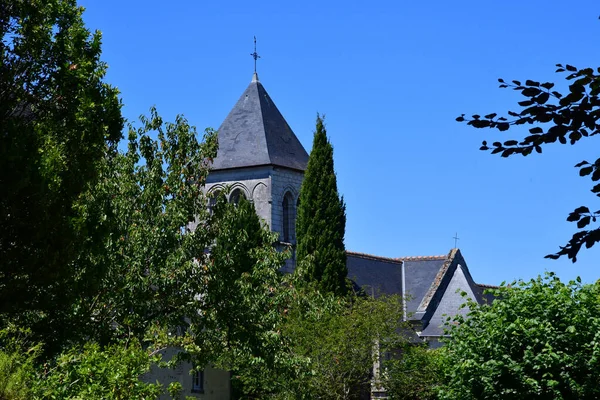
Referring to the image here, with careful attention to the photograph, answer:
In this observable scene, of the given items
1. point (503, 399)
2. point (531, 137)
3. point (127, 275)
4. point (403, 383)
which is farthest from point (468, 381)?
point (531, 137)

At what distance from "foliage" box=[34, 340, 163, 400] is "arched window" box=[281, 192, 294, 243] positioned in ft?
123

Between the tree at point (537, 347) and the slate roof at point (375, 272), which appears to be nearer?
the tree at point (537, 347)

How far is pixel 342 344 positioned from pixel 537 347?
11.6m

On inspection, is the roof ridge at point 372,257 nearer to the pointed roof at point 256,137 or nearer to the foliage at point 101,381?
the pointed roof at point 256,137

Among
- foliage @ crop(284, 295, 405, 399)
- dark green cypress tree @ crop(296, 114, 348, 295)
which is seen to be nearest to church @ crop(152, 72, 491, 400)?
dark green cypress tree @ crop(296, 114, 348, 295)

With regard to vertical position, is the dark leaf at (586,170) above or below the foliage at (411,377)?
above

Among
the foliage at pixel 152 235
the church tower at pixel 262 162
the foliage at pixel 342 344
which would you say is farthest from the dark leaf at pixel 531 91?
the church tower at pixel 262 162

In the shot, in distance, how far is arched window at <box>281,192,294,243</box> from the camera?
49.7m

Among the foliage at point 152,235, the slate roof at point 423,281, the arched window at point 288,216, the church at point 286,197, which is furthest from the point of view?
the arched window at point 288,216

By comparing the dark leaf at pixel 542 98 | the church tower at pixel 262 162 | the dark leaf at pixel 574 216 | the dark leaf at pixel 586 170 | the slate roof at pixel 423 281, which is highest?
the church tower at pixel 262 162

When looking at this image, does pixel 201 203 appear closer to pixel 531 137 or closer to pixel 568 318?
pixel 568 318

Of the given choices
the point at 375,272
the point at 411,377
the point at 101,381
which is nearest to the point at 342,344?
the point at 411,377

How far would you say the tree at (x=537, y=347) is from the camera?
1941cm

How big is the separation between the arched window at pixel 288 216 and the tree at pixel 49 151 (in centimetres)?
3560
